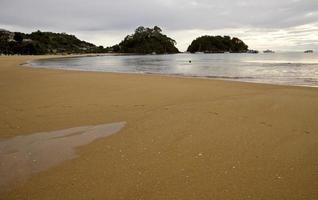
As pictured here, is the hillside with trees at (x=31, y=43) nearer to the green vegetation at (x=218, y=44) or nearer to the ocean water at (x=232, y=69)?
the green vegetation at (x=218, y=44)

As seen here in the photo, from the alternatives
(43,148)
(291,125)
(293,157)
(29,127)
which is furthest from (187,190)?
(29,127)

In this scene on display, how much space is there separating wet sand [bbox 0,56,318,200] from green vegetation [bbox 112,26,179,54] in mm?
155362

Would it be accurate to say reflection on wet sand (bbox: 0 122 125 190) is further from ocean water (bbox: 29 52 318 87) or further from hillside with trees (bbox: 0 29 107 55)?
hillside with trees (bbox: 0 29 107 55)

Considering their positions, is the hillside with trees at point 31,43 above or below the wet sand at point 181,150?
above

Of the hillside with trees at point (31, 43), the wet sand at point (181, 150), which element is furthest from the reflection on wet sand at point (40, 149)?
the hillside with trees at point (31, 43)

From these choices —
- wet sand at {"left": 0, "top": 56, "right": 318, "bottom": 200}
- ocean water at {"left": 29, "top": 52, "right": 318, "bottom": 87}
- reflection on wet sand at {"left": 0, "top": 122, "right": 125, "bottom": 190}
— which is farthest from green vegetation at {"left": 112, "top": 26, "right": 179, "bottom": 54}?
reflection on wet sand at {"left": 0, "top": 122, "right": 125, "bottom": 190}

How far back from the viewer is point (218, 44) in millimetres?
190375

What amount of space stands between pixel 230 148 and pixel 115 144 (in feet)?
6.13

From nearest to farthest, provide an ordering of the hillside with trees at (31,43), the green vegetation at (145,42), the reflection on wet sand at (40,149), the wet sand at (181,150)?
the wet sand at (181,150) < the reflection on wet sand at (40,149) < the hillside with trees at (31,43) < the green vegetation at (145,42)

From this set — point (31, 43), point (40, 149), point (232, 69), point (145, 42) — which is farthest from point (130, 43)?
point (40, 149)

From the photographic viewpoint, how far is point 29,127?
5.67 m

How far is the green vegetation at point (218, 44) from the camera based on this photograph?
191 meters

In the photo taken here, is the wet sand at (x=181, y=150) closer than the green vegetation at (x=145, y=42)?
Yes

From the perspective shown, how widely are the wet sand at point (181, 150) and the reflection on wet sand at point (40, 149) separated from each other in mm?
197
